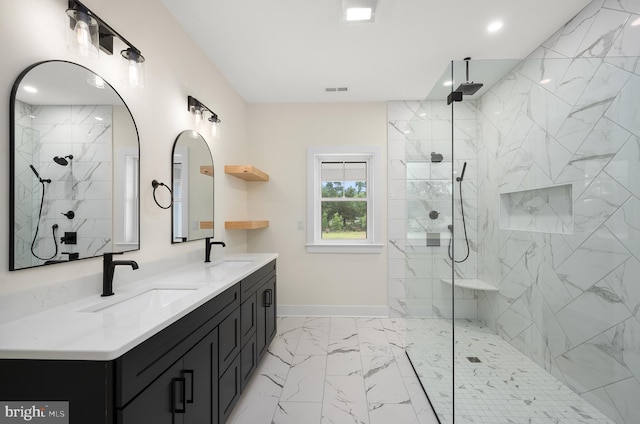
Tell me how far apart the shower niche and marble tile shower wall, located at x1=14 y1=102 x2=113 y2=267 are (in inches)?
96.8

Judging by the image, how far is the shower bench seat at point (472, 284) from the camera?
1831 mm

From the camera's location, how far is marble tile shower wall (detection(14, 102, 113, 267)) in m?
1.05

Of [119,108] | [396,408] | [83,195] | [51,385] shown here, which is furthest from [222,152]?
[396,408]

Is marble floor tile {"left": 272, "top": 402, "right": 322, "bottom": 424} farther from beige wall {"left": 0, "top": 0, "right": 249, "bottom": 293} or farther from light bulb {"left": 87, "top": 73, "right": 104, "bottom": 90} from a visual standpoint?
light bulb {"left": 87, "top": 73, "right": 104, "bottom": 90}

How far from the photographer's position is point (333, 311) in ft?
11.5

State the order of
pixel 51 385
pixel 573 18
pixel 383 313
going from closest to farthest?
pixel 51 385, pixel 573 18, pixel 383 313

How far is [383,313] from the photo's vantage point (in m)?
3.46

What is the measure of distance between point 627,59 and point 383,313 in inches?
118

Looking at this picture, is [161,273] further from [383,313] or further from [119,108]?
[383,313]

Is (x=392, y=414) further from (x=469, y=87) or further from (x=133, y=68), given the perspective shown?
(x=133, y=68)

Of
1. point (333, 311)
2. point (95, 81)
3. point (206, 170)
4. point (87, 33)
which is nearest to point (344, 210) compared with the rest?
point (333, 311)

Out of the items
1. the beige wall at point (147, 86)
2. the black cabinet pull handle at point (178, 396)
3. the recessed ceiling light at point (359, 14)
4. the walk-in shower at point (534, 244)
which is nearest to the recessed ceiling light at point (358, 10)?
the recessed ceiling light at point (359, 14)

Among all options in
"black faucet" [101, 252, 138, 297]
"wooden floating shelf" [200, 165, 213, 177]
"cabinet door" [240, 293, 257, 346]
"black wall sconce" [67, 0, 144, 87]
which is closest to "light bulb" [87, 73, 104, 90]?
"black wall sconce" [67, 0, 144, 87]

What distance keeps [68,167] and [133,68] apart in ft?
2.15
